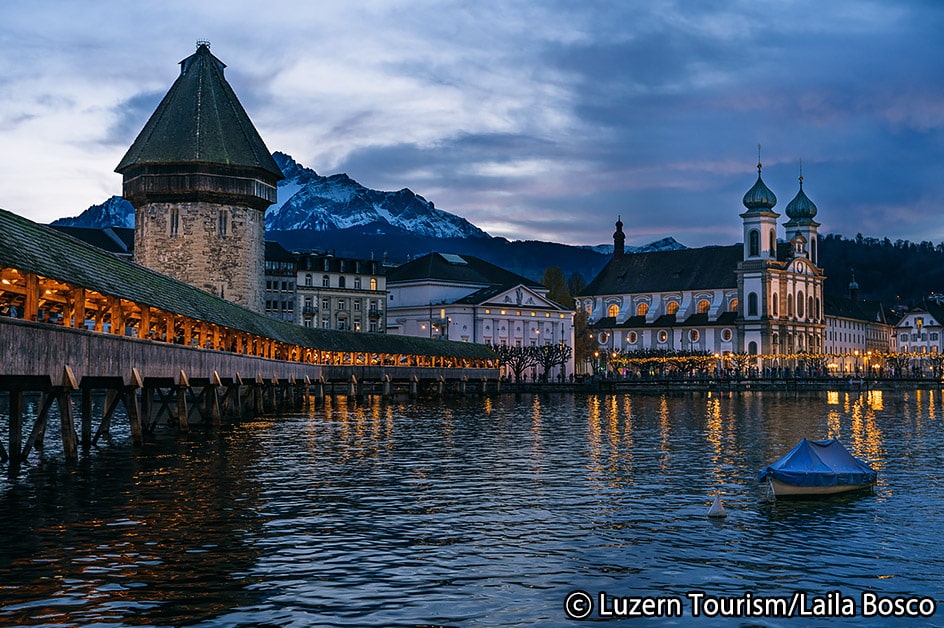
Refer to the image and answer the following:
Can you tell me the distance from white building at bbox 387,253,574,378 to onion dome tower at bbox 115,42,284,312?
2910 inches

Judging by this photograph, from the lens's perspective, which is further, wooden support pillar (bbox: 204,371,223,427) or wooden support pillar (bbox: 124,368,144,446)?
wooden support pillar (bbox: 204,371,223,427)

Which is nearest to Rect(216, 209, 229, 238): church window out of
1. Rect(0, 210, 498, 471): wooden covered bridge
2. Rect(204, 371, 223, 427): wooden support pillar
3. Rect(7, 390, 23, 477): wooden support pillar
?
Rect(0, 210, 498, 471): wooden covered bridge

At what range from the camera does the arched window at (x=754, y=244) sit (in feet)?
652

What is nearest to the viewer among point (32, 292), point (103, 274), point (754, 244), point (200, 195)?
point (32, 292)

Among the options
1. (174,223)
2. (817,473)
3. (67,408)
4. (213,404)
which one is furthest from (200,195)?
(817,473)

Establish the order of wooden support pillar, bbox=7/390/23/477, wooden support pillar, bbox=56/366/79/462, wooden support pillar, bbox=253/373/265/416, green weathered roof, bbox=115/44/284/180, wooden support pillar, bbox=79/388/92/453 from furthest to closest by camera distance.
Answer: green weathered roof, bbox=115/44/284/180 → wooden support pillar, bbox=253/373/265/416 → wooden support pillar, bbox=79/388/92/453 → wooden support pillar, bbox=7/390/23/477 → wooden support pillar, bbox=56/366/79/462

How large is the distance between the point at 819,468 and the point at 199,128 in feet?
237

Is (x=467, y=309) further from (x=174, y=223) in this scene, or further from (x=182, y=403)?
(x=182, y=403)

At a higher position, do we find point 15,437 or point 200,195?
point 200,195

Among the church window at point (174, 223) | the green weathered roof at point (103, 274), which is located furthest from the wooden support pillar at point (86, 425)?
the church window at point (174, 223)

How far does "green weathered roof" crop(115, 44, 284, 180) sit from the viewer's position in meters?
92.6

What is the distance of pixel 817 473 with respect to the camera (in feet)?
104

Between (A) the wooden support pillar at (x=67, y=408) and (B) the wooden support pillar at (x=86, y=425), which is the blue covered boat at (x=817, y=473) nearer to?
(A) the wooden support pillar at (x=67, y=408)

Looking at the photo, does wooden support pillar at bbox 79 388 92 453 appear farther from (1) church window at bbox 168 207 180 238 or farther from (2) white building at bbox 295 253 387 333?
(2) white building at bbox 295 253 387 333
